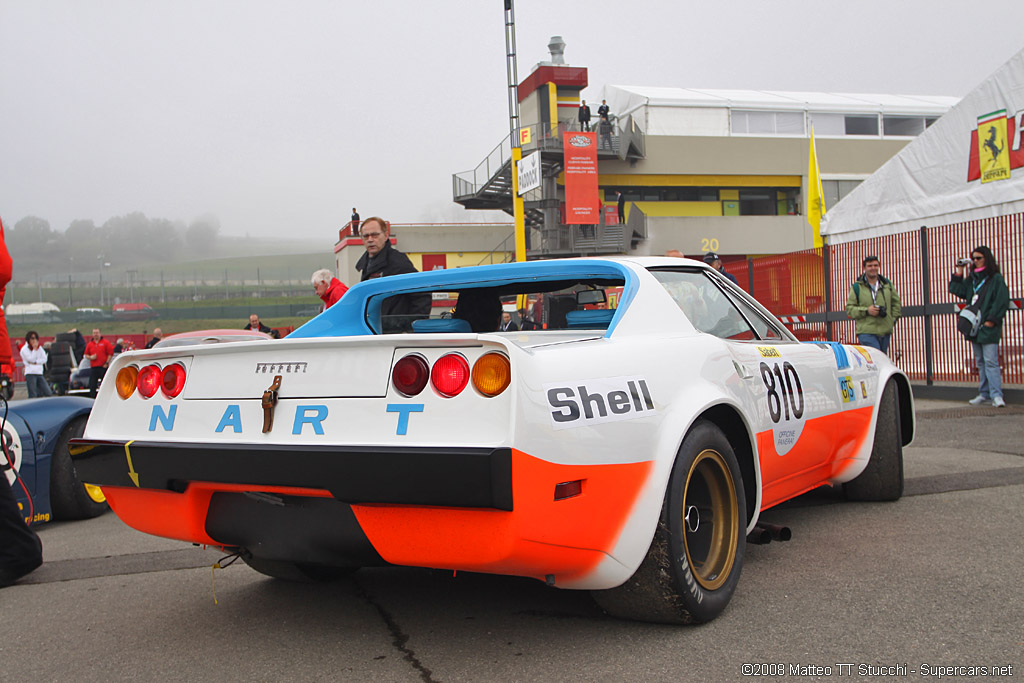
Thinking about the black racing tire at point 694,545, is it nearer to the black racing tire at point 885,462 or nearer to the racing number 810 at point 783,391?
the racing number 810 at point 783,391

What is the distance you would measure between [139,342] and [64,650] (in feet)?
116

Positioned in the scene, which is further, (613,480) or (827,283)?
(827,283)

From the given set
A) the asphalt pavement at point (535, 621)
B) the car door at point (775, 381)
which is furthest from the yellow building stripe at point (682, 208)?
the asphalt pavement at point (535, 621)

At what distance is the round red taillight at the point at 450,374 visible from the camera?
2.40m

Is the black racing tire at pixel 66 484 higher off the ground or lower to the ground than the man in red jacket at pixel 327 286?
lower

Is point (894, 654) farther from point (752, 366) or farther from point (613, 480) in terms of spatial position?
point (752, 366)

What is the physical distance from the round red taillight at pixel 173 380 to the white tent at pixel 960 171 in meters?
11.9

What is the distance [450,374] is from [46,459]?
150 inches

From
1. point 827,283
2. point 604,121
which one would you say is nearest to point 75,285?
point 604,121

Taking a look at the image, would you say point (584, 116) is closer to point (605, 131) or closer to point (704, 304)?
point (605, 131)

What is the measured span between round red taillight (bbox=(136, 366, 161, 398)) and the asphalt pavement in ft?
2.80

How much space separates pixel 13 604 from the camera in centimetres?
354

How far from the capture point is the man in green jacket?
9742 mm

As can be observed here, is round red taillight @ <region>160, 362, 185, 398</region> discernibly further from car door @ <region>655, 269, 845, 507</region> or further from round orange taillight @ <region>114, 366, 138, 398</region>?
car door @ <region>655, 269, 845, 507</region>
